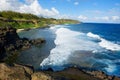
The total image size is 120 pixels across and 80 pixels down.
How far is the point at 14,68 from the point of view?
14.8 metres

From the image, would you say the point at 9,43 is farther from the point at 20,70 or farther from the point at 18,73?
the point at 18,73

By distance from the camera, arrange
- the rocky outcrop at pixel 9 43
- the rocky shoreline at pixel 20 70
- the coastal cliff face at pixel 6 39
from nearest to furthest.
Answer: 1. the rocky shoreline at pixel 20 70
2. the rocky outcrop at pixel 9 43
3. the coastal cliff face at pixel 6 39

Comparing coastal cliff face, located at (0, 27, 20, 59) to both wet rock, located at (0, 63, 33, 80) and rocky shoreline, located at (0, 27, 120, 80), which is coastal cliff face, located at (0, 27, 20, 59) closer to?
rocky shoreline, located at (0, 27, 120, 80)

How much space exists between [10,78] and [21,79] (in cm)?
76

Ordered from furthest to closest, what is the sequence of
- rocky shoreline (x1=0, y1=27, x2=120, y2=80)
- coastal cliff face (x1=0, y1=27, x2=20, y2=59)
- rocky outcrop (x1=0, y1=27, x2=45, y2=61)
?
1. coastal cliff face (x1=0, y1=27, x2=20, y2=59)
2. rocky outcrop (x1=0, y1=27, x2=45, y2=61)
3. rocky shoreline (x1=0, y1=27, x2=120, y2=80)

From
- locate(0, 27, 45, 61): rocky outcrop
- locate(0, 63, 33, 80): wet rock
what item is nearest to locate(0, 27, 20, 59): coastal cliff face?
locate(0, 27, 45, 61): rocky outcrop

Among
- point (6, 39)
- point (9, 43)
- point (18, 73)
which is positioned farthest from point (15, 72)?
point (9, 43)

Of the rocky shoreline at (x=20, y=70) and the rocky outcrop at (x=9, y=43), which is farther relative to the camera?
the rocky outcrop at (x=9, y=43)

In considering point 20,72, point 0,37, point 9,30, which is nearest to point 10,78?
point 20,72

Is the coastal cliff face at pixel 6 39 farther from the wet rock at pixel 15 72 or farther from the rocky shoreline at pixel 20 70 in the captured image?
the wet rock at pixel 15 72

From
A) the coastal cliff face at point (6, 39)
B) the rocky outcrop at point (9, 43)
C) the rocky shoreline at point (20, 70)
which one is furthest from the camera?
the coastal cliff face at point (6, 39)

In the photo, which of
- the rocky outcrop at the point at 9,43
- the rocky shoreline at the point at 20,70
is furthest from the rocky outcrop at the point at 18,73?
the rocky outcrop at the point at 9,43

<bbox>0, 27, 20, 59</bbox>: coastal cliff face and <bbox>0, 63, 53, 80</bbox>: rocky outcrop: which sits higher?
<bbox>0, 63, 53, 80</bbox>: rocky outcrop

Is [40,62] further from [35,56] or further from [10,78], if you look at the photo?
[10,78]
